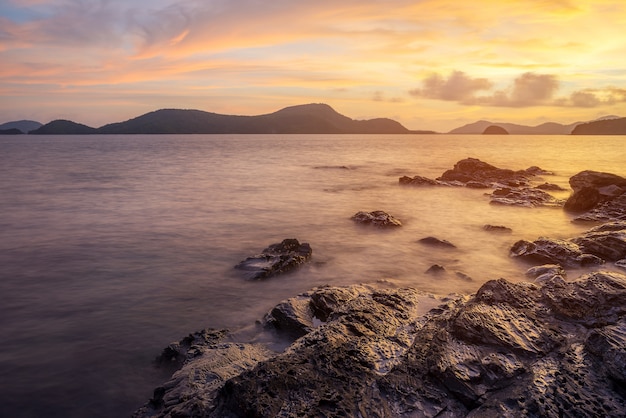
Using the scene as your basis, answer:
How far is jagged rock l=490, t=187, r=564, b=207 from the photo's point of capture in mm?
25391

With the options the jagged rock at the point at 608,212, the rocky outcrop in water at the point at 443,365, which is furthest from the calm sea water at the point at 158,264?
the rocky outcrop in water at the point at 443,365

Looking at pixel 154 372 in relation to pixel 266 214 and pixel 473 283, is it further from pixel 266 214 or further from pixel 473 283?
pixel 266 214

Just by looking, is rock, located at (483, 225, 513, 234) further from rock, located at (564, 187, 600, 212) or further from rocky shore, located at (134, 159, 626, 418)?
rocky shore, located at (134, 159, 626, 418)

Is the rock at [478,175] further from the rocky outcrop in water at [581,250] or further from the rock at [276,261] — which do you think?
the rock at [276,261]

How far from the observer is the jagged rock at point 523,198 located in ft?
83.3

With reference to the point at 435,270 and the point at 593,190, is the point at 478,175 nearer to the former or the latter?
the point at 593,190

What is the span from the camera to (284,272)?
12.7 meters

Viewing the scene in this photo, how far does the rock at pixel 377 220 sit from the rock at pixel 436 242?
284 centimetres

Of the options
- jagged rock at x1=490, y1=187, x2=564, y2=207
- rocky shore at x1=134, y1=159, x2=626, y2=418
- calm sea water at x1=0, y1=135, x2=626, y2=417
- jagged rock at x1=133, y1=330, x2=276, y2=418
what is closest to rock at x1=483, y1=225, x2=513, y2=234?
calm sea water at x1=0, y1=135, x2=626, y2=417

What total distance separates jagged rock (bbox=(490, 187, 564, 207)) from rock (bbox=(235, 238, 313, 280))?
690 inches

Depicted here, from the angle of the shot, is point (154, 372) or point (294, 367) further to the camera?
point (154, 372)

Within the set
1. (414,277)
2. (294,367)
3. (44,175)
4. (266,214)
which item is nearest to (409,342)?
(294,367)

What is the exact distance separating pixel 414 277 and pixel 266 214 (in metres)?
12.9

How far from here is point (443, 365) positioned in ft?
17.5
